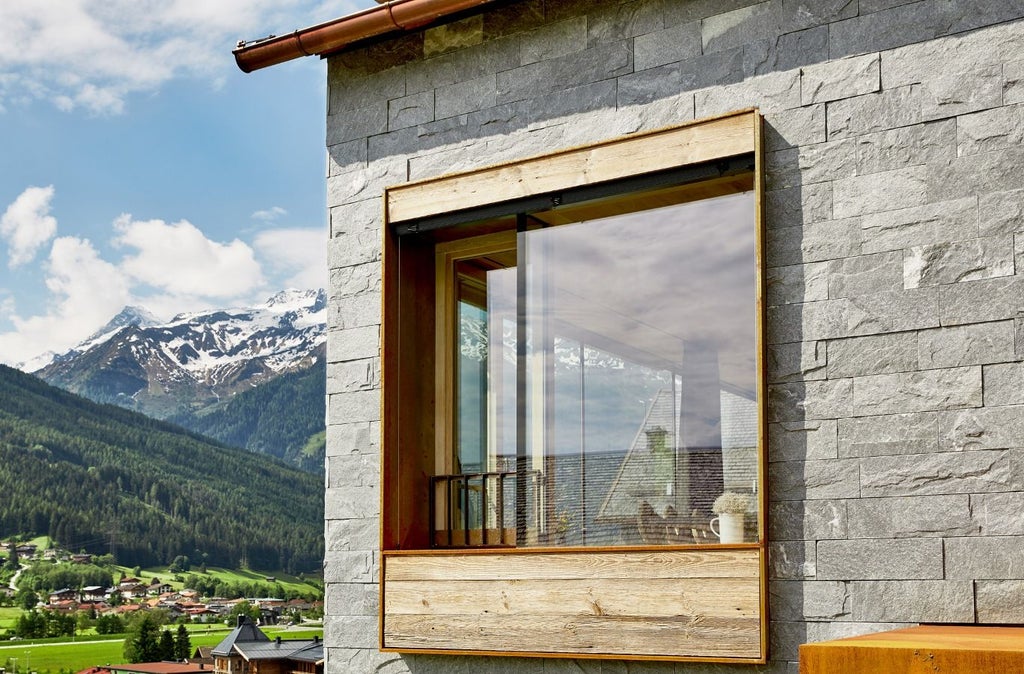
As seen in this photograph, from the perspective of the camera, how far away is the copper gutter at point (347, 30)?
18.1 ft

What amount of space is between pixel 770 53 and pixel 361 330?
239 centimetres

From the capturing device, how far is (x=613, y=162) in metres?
5.17

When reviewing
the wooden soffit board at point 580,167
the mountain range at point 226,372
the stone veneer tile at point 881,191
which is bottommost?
the stone veneer tile at point 881,191

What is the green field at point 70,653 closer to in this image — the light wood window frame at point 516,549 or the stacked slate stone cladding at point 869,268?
the light wood window frame at point 516,549

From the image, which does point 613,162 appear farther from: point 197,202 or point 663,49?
point 197,202

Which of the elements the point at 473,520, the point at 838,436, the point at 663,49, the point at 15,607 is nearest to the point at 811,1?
the point at 663,49

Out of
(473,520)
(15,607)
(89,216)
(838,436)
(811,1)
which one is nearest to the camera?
(838,436)

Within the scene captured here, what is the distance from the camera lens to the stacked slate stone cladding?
13.9 ft

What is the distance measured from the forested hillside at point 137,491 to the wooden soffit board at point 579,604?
171ft

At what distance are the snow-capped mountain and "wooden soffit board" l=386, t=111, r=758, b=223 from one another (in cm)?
8877

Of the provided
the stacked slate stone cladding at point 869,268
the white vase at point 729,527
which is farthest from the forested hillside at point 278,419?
the white vase at point 729,527

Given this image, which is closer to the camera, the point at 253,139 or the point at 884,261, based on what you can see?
the point at 884,261

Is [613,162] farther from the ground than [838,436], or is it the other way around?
[613,162]

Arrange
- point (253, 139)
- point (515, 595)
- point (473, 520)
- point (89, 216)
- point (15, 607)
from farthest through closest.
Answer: point (89, 216) < point (253, 139) < point (15, 607) < point (473, 520) < point (515, 595)
